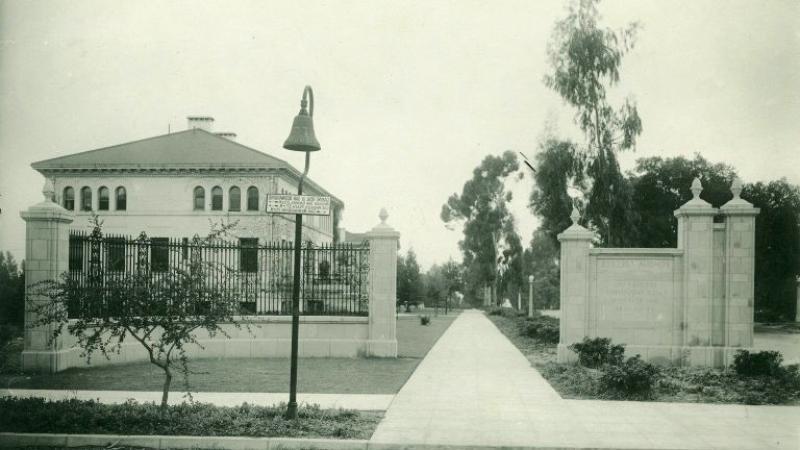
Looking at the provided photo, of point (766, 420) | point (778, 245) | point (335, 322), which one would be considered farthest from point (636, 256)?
point (778, 245)

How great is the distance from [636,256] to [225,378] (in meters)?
9.03

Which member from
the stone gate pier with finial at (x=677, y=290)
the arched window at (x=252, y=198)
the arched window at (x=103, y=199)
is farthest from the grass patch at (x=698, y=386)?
the arched window at (x=103, y=199)

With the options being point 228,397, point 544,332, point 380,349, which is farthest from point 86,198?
point 228,397

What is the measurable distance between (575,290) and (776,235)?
91.3ft

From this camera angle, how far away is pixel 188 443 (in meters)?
7.58

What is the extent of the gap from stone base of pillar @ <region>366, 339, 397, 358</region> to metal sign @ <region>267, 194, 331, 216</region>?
26.8ft

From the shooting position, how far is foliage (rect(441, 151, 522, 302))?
56.4 m

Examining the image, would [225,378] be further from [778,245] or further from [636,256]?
[778,245]

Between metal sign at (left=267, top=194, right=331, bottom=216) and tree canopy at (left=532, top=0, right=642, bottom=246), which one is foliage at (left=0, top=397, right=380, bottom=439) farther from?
tree canopy at (left=532, top=0, right=642, bottom=246)

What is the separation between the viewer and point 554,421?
8.90m

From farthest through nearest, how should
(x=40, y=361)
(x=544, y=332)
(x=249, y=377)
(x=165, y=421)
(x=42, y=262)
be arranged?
1. (x=544, y=332)
2. (x=42, y=262)
3. (x=40, y=361)
4. (x=249, y=377)
5. (x=165, y=421)

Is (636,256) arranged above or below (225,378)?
above

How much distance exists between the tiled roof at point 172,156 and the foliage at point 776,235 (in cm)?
2867

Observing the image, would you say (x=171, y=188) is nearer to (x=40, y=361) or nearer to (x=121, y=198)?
(x=121, y=198)
